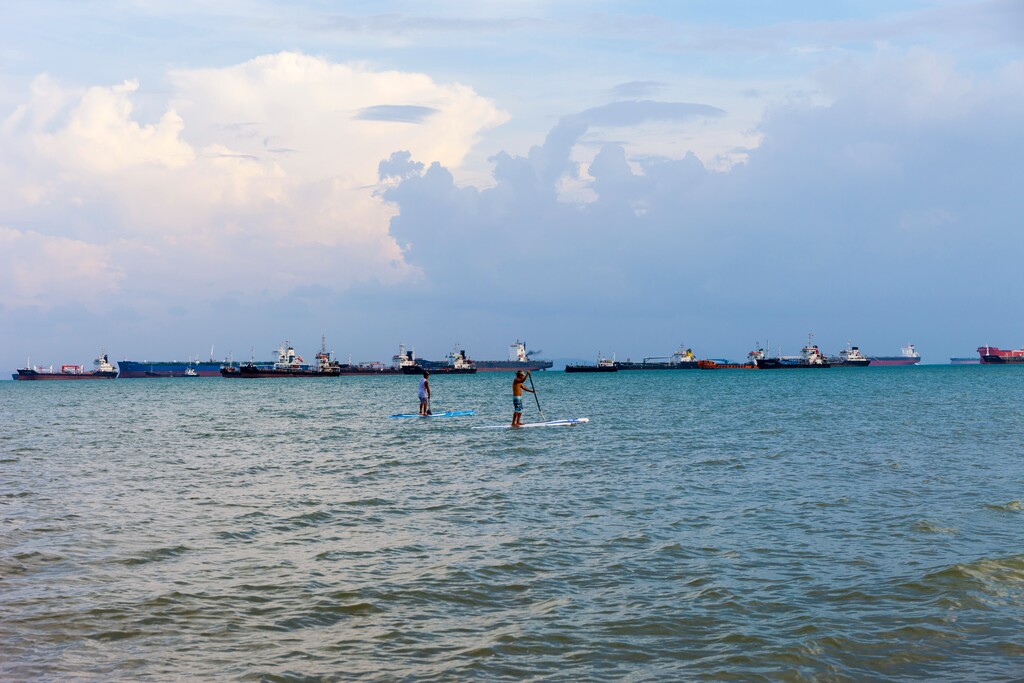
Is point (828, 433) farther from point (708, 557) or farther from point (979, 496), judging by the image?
point (708, 557)

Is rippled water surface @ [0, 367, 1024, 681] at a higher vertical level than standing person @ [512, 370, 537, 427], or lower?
lower

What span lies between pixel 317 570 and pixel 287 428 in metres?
35.1

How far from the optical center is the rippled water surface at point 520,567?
31.8 feet

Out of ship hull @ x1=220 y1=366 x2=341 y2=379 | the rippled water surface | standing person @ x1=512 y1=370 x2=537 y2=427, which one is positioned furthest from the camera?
ship hull @ x1=220 y1=366 x2=341 y2=379

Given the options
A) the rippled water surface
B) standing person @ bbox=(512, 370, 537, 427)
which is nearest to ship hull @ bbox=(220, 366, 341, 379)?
standing person @ bbox=(512, 370, 537, 427)

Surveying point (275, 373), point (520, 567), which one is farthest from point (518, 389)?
point (275, 373)

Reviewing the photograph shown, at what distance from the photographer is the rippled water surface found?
969 cm

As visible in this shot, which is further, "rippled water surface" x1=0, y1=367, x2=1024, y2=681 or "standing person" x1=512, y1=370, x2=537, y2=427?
"standing person" x1=512, y1=370, x2=537, y2=427

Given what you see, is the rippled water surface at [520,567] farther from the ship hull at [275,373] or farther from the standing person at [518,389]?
the ship hull at [275,373]

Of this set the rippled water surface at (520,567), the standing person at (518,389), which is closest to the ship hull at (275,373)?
the standing person at (518,389)

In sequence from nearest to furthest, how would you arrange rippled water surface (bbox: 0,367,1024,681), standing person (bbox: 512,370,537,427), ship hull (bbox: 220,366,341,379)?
rippled water surface (bbox: 0,367,1024,681) → standing person (bbox: 512,370,537,427) → ship hull (bbox: 220,366,341,379)

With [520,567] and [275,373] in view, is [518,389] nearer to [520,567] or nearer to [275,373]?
[520,567]

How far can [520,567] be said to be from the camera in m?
13.8

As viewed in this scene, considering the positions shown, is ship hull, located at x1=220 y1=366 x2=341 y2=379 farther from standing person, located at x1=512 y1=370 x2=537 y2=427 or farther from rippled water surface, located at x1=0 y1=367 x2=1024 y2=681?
rippled water surface, located at x1=0 y1=367 x2=1024 y2=681
